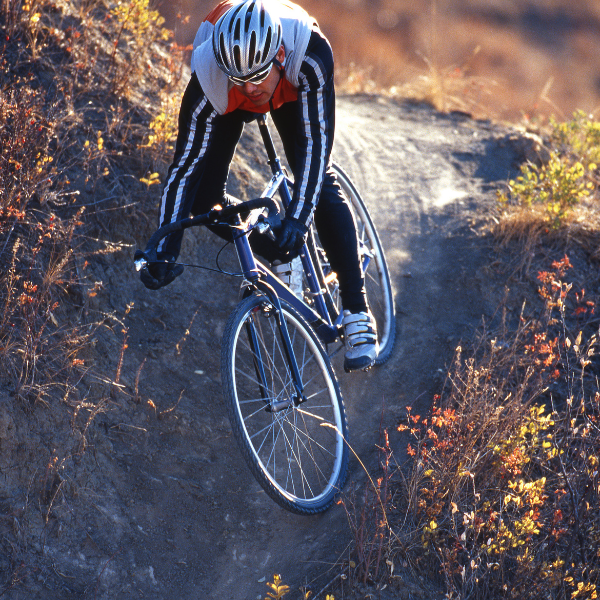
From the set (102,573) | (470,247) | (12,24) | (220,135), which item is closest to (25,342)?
(102,573)

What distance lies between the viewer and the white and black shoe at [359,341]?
368 centimetres

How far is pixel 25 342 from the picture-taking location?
3.17 metres

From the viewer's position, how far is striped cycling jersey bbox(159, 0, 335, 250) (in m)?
3.09

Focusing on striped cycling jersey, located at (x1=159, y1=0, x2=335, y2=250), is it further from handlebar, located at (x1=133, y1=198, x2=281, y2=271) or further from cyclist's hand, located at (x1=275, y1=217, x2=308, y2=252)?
handlebar, located at (x1=133, y1=198, x2=281, y2=271)

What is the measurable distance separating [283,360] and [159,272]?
1.15 metres

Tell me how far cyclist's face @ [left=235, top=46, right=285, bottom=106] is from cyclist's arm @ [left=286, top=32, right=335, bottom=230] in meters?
0.14

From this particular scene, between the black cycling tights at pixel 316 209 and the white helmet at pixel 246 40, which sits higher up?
the white helmet at pixel 246 40

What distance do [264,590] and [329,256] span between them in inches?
75.6

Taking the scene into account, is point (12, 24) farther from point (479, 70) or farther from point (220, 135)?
point (479, 70)

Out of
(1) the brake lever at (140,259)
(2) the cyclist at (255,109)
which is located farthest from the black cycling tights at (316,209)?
(1) the brake lever at (140,259)

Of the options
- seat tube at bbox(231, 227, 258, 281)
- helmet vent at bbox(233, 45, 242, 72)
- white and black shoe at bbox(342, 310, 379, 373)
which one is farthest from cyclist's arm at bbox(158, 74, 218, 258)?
white and black shoe at bbox(342, 310, 379, 373)

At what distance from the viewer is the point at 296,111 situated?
3271 millimetres

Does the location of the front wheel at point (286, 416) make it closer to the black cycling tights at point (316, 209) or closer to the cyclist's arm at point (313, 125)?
the black cycling tights at point (316, 209)

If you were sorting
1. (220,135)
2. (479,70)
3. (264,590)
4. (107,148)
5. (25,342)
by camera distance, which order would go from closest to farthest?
(264,590)
(25,342)
(220,135)
(107,148)
(479,70)
